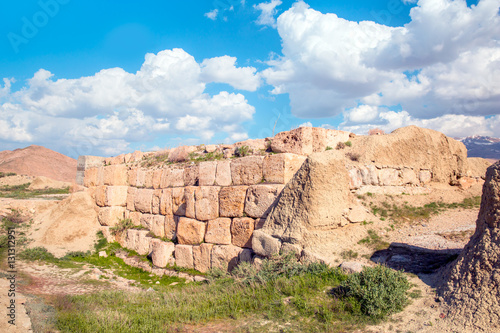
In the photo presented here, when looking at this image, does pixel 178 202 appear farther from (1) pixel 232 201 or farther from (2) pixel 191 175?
(1) pixel 232 201

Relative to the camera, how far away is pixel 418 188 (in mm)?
8227

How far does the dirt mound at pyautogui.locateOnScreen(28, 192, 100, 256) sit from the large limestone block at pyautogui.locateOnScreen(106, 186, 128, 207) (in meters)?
0.87

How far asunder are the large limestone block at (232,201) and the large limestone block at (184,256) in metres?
1.41

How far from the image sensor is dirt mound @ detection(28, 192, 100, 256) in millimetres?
10047

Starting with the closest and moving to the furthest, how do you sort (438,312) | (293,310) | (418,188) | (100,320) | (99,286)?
(438,312)
(293,310)
(100,320)
(99,286)
(418,188)

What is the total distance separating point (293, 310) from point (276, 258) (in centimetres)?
157

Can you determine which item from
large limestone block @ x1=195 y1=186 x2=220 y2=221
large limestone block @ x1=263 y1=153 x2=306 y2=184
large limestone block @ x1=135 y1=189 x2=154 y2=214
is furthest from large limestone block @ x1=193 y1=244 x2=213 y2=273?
large limestone block @ x1=135 y1=189 x2=154 y2=214

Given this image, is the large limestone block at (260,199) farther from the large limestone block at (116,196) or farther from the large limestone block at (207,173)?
the large limestone block at (116,196)

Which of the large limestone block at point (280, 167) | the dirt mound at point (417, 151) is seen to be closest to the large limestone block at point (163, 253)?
the large limestone block at point (280, 167)

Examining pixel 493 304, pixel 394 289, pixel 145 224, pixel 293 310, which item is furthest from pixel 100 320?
pixel 145 224

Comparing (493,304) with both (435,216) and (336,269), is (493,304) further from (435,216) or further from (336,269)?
(435,216)

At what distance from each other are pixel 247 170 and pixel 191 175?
2269 mm

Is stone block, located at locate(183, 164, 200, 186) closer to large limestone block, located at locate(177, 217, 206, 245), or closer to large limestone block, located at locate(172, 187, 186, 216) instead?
large limestone block, located at locate(172, 187, 186, 216)

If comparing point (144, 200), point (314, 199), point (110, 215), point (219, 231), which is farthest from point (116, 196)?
point (314, 199)
